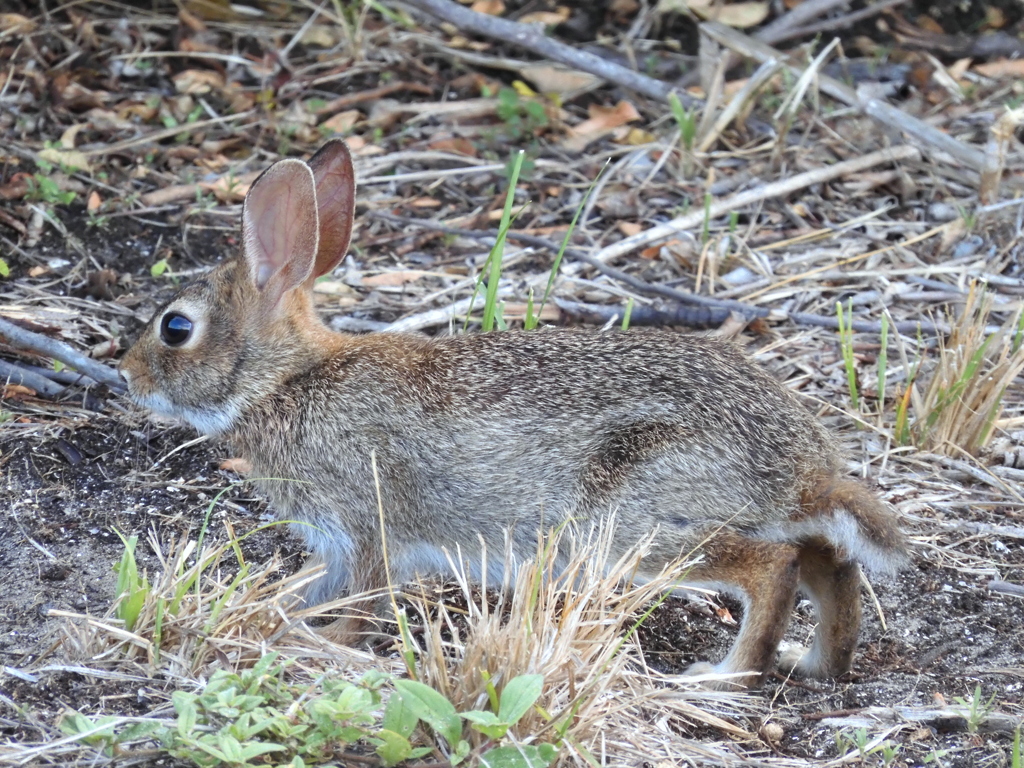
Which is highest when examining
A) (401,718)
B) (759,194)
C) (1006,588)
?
(401,718)

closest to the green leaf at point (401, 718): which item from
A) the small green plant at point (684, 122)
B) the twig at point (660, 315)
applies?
the twig at point (660, 315)

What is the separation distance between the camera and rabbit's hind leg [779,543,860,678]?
4625 millimetres

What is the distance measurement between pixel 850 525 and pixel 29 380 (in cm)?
371

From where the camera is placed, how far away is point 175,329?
16.8ft

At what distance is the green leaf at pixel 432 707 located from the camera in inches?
129

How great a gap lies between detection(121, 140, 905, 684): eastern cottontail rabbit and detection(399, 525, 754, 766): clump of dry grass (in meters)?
0.40

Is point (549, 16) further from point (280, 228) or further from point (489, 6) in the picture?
point (280, 228)

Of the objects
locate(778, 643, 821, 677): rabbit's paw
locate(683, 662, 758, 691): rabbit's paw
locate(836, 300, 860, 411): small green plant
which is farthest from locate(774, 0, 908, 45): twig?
locate(683, 662, 758, 691): rabbit's paw

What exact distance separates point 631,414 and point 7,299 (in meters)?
3.56

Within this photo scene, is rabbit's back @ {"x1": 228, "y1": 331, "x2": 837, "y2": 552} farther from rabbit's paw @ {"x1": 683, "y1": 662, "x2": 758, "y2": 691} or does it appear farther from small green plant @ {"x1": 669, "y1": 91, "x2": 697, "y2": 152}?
small green plant @ {"x1": 669, "y1": 91, "x2": 697, "y2": 152}

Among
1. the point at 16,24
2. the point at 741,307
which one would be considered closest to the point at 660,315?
the point at 741,307

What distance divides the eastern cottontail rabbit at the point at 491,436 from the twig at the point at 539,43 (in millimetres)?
3404

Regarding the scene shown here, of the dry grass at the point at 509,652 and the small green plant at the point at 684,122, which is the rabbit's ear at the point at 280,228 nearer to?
the dry grass at the point at 509,652

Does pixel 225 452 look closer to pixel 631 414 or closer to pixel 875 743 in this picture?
pixel 631 414
